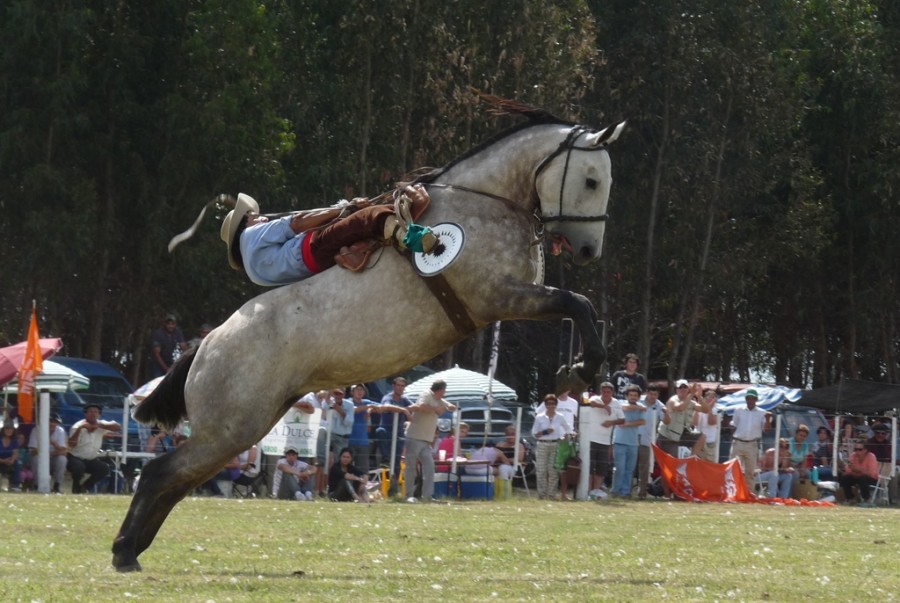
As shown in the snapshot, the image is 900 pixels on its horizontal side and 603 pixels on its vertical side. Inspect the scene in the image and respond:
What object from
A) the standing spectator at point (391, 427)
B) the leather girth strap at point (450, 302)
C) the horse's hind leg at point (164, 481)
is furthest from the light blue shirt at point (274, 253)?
the standing spectator at point (391, 427)

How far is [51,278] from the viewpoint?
30.8m

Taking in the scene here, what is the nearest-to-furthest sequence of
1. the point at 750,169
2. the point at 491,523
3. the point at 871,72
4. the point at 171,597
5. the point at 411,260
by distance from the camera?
1. the point at 171,597
2. the point at 411,260
3. the point at 491,523
4. the point at 750,169
5. the point at 871,72

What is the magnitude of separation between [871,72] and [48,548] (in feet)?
105

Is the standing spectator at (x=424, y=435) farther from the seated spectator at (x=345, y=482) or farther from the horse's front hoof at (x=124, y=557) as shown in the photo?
the horse's front hoof at (x=124, y=557)

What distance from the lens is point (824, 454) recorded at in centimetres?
2441

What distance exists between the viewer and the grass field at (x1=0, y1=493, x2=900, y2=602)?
8516 millimetres

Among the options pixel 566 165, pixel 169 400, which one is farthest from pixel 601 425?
pixel 566 165

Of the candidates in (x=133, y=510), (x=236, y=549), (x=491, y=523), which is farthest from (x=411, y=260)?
(x=491, y=523)

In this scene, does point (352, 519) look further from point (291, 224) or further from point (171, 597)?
point (171, 597)

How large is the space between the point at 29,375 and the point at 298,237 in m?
10.6

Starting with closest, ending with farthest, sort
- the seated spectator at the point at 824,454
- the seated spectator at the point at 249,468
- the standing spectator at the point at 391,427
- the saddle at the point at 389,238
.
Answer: the saddle at the point at 389,238
the seated spectator at the point at 249,468
the standing spectator at the point at 391,427
the seated spectator at the point at 824,454

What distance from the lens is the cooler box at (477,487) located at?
2070cm

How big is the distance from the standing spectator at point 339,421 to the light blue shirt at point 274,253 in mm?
10024

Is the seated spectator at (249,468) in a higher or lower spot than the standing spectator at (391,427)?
lower
